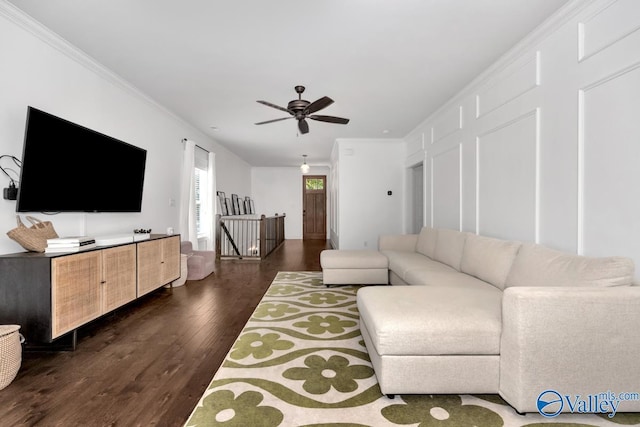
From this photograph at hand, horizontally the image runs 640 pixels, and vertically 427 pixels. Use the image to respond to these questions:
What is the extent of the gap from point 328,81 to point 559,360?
11.0 ft

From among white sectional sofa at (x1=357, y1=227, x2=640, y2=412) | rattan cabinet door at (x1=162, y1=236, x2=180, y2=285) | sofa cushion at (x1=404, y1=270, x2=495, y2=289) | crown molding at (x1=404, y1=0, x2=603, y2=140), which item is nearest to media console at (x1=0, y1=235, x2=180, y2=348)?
rattan cabinet door at (x1=162, y1=236, x2=180, y2=285)

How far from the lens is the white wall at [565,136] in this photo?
1.96 metres

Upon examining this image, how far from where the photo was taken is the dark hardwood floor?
5.48ft

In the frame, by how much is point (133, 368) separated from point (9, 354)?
2.33 feet

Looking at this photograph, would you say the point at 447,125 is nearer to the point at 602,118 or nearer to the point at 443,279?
the point at 602,118

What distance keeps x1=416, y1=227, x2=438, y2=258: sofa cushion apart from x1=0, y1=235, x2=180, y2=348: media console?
3723mm

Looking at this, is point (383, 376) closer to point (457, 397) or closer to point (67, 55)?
point (457, 397)

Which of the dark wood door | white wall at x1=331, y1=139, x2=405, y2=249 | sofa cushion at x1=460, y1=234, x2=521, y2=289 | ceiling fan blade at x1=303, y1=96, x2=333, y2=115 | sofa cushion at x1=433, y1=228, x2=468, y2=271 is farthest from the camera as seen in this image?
the dark wood door

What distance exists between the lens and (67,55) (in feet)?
9.61

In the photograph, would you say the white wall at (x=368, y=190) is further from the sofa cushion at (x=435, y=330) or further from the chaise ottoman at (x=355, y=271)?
the sofa cushion at (x=435, y=330)

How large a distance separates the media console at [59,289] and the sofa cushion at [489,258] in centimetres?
350

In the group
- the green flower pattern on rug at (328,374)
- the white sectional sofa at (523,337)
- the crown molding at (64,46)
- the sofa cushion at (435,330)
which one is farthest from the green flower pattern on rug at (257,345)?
the crown molding at (64,46)

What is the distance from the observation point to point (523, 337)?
1569mm

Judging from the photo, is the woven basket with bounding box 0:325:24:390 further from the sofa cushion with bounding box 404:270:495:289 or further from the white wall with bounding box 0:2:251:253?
the sofa cushion with bounding box 404:270:495:289
